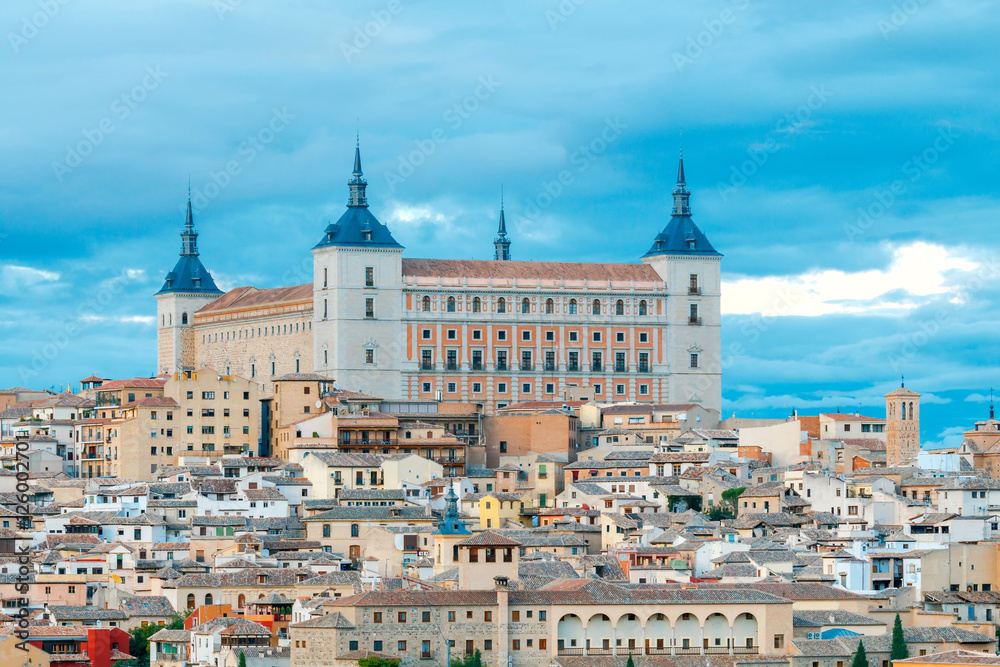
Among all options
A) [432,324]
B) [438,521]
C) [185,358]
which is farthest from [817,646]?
[185,358]

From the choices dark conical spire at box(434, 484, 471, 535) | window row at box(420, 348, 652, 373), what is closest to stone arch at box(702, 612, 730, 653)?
dark conical spire at box(434, 484, 471, 535)

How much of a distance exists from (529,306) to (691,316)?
28.1 feet

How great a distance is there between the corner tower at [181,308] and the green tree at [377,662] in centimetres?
6731

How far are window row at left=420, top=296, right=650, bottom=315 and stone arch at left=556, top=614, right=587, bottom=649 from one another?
49.4m

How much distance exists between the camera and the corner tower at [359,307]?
11131cm

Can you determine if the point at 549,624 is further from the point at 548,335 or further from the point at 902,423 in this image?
the point at 548,335

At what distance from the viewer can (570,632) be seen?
6550cm

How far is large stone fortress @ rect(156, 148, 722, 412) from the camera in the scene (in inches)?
4427

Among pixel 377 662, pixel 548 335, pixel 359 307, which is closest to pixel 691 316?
pixel 548 335

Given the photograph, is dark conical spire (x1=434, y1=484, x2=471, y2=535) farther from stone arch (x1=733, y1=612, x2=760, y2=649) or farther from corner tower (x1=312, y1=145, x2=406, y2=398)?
corner tower (x1=312, y1=145, x2=406, y2=398)

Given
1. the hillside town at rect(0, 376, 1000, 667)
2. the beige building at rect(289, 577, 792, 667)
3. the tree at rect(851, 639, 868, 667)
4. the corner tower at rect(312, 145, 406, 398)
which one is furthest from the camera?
the corner tower at rect(312, 145, 406, 398)

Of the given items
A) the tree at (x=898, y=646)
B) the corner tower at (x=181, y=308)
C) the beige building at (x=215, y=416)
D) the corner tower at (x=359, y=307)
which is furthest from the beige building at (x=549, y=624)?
the corner tower at (x=181, y=308)

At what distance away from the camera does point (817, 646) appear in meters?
64.9

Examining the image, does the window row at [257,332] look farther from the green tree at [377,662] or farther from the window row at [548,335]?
the green tree at [377,662]
